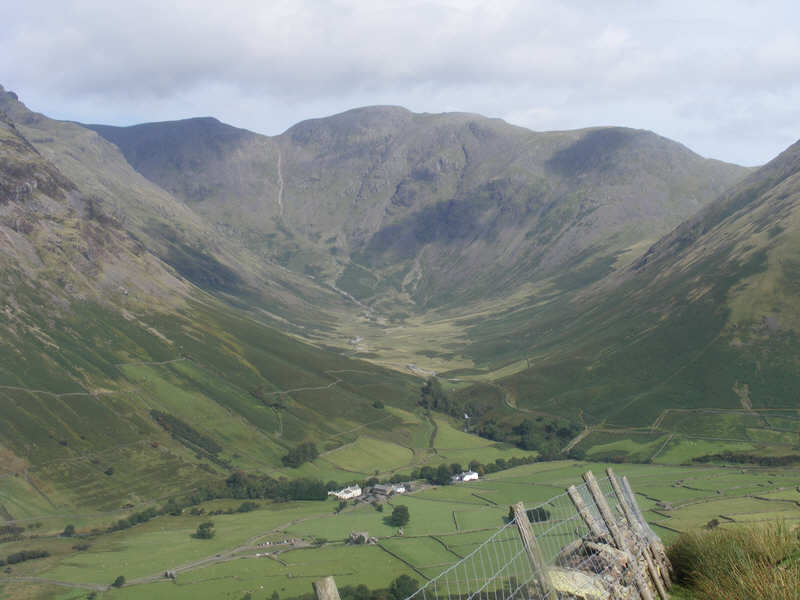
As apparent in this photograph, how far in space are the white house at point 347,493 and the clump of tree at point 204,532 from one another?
95.7ft

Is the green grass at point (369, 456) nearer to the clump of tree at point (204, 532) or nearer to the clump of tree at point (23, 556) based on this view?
the clump of tree at point (204, 532)

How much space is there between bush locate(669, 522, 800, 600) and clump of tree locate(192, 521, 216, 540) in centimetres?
9843

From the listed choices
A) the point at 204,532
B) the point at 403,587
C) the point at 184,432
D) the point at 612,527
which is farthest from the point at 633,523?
the point at 184,432

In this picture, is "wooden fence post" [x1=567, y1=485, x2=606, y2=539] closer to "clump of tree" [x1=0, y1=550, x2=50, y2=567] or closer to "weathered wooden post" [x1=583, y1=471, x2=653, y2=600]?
"weathered wooden post" [x1=583, y1=471, x2=653, y2=600]

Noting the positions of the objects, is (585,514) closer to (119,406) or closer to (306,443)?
(306,443)

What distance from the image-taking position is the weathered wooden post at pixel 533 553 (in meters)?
14.2

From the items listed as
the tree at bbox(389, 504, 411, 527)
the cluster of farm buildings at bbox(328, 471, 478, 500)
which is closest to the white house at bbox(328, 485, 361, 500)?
the cluster of farm buildings at bbox(328, 471, 478, 500)

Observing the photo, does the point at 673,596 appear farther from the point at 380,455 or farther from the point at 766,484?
the point at 380,455

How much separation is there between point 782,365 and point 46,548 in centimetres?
17276

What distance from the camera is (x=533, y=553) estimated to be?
14156 mm

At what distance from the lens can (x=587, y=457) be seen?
147m

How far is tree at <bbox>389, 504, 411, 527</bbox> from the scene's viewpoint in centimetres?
10125

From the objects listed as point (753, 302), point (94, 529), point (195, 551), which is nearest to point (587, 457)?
point (753, 302)

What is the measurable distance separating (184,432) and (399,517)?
237 ft
